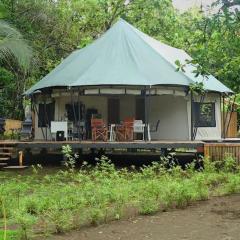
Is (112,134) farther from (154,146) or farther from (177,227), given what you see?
(177,227)

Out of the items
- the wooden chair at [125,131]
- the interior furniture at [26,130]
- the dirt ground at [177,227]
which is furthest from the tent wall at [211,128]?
the dirt ground at [177,227]

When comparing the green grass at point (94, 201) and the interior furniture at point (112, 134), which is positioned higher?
the interior furniture at point (112, 134)

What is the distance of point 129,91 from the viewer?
16.0 metres

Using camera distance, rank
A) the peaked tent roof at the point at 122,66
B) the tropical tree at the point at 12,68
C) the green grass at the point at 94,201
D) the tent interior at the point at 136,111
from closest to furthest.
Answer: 1. the green grass at the point at 94,201
2. the peaked tent roof at the point at 122,66
3. the tropical tree at the point at 12,68
4. the tent interior at the point at 136,111

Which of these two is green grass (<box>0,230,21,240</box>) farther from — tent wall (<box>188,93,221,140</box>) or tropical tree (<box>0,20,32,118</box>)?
tent wall (<box>188,93,221,140</box>)

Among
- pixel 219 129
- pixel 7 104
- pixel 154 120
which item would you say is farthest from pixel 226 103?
pixel 7 104

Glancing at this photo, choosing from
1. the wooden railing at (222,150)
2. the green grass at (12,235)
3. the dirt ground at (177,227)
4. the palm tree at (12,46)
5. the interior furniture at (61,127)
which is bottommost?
the dirt ground at (177,227)

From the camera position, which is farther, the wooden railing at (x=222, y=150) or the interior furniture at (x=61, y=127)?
the interior furniture at (x=61, y=127)

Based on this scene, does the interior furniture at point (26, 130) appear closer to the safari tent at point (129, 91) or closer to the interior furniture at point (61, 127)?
the safari tent at point (129, 91)

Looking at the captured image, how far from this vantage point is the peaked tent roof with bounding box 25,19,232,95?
16.0m

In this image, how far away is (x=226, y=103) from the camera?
2172cm

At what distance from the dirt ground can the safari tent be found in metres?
8.91

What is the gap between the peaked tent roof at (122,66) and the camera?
1598 cm

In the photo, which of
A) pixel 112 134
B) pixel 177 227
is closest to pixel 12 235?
pixel 177 227
